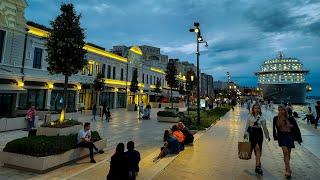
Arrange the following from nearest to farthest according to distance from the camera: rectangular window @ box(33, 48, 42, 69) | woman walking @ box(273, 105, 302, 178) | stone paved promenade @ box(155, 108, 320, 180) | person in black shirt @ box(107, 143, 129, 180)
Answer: person in black shirt @ box(107, 143, 129, 180), woman walking @ box(273, 105, 302, 178), stone paved promenade @ box(155, 108, 320, 180), rectangular window @ box(33, 48, 42, 69)

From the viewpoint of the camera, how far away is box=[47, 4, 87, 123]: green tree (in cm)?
1398

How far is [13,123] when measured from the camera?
58.5 feet

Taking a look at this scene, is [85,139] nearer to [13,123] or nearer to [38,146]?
[38,146]

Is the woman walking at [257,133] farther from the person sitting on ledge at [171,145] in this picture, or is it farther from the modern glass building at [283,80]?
the modern glass building at [283,80]

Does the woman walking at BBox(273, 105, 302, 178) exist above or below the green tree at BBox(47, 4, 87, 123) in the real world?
below

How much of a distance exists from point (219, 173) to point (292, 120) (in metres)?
2.69

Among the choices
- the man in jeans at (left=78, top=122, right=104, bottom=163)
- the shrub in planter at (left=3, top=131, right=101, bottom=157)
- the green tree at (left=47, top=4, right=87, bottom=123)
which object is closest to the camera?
the shrub in planter at (left=3, top=131, right=101, bottom=157)

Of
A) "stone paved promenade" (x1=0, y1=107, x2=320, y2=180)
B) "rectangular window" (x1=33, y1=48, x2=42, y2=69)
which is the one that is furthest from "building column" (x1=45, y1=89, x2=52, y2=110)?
"stone paved promenade" (x1=0, y1=107, x2=320, y2=180)

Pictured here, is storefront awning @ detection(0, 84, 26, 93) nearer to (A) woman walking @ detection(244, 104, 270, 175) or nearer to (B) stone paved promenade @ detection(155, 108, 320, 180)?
(B) stone paved promenade @ detection(155, 108, 320, 180)

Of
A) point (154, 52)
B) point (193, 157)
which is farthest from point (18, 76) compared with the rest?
point (154, 52)

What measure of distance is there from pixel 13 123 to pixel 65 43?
7691 mm

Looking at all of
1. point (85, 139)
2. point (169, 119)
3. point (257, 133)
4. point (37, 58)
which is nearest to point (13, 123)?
point (85, 139)

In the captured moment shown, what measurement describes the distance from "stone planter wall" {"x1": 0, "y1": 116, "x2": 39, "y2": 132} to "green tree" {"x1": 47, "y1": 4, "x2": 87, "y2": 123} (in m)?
5.62

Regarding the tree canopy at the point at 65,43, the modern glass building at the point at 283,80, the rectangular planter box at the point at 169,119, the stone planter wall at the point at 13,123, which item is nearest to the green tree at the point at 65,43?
the tree canopy at the point at 65,43
